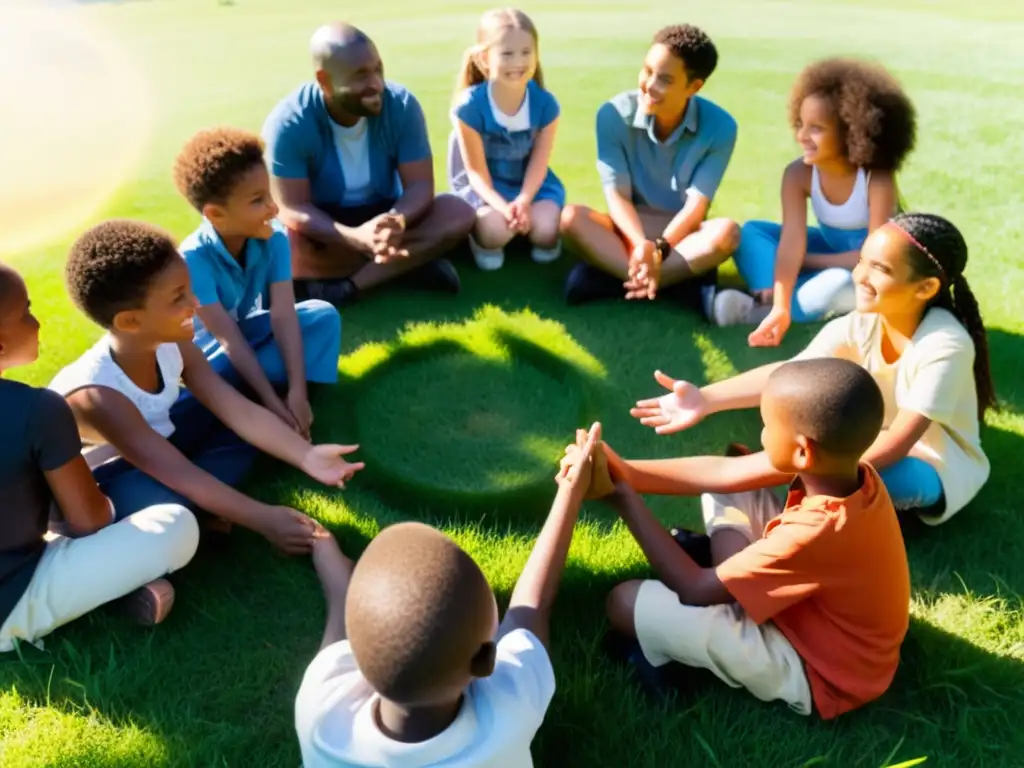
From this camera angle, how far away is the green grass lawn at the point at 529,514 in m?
2.13

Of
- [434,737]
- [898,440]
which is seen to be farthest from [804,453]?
[434,737]

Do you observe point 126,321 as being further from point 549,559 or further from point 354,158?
point 354,158

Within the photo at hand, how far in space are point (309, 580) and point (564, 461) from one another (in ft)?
2.92

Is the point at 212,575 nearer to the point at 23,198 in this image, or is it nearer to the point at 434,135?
the point at 23,198

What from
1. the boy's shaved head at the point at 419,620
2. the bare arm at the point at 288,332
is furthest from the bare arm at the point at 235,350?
the boy's shaved head at the point at 419,620

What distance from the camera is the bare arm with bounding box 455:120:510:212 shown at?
432cm

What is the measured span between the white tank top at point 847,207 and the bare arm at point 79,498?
10.3 ft

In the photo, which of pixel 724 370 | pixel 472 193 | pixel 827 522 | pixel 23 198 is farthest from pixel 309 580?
pixel 23 198

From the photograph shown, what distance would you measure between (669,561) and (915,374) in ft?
3.45

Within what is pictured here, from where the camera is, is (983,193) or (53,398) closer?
(53,398)

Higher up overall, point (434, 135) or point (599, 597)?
point (434, 135)

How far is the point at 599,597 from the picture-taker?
251 cm

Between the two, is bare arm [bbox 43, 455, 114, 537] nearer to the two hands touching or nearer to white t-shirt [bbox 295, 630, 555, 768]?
white t-shirt [bbox 295, 630, 555, 768]

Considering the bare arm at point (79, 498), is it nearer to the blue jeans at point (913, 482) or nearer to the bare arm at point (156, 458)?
the bare arm at point (156, 458)
